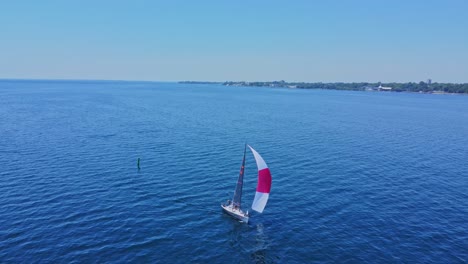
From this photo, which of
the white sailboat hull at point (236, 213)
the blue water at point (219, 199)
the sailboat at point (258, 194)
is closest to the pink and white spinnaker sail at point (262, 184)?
the sailboat at point (258, 194)

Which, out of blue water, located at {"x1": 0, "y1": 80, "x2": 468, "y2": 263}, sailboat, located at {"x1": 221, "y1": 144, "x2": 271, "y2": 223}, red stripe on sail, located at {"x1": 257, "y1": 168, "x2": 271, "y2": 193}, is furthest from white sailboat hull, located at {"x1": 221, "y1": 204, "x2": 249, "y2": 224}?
red stripe on sail, located at {"x1": 257, "y1": 168, "x2": 271, "y2": 193}

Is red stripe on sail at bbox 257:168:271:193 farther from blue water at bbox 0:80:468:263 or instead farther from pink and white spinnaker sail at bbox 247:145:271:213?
blue water at bbox 0:80:468:263

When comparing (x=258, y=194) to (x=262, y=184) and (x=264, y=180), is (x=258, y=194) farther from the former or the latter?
(x=264, y=180)

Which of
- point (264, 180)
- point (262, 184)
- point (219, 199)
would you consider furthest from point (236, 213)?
point (219, 199)

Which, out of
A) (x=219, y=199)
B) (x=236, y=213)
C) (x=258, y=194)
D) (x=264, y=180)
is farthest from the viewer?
(x=219, y=199)

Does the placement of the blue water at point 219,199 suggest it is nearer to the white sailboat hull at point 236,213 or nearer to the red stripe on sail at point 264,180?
the white sailboat hull at point 236,213
